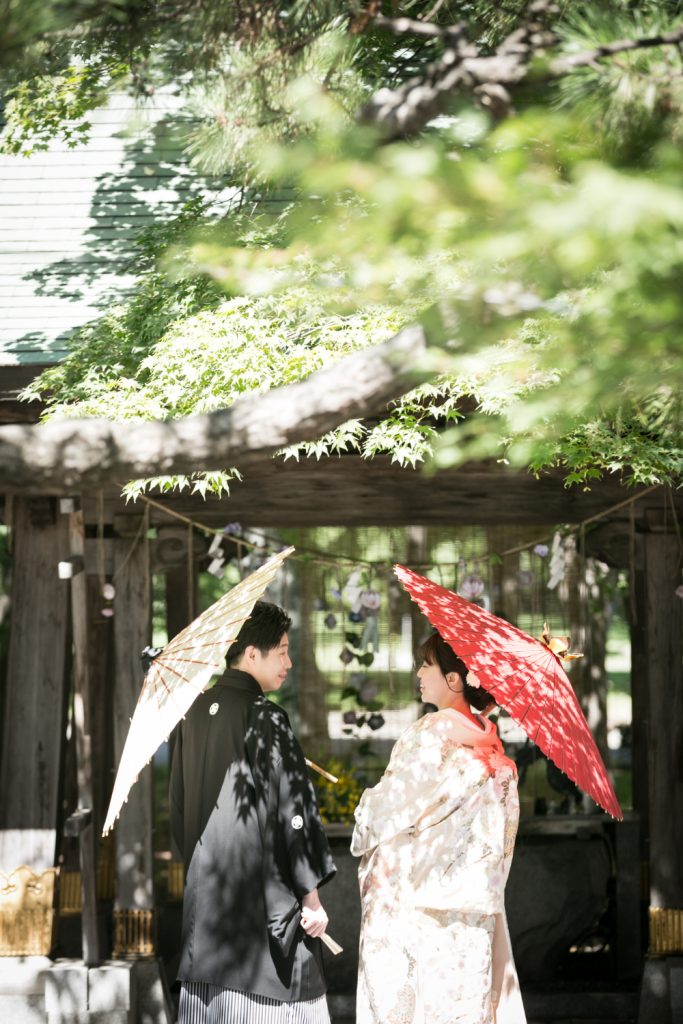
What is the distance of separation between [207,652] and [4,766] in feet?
7.48

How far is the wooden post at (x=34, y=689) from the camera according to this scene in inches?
222

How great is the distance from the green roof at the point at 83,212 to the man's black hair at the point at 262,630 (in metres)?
2.03

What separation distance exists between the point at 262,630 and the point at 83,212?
10.3ft

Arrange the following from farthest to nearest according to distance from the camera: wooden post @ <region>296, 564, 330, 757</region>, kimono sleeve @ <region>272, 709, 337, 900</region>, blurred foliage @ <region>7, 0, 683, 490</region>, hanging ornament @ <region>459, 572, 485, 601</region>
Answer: wooden post @ <region>296, 564, 330, 757</region>
hanging ornament @ <region>459, 572, 485, 601</region>
kimono sleeve @ <region>272, 709, 337, 900</region>
blurred foliage @ <region>7, 0, 683, 490</region>

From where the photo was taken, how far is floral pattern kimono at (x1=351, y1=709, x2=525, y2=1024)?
4203mm

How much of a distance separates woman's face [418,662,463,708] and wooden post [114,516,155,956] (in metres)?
1.97

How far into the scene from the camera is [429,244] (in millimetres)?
2344

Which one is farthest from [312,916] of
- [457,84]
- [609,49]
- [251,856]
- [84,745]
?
[609,49]

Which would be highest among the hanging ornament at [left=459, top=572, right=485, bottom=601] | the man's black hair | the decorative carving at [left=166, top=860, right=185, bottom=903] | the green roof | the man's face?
the green roof

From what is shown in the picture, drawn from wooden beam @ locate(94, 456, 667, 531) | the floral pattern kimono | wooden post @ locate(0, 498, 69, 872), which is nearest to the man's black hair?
the floral pattern kimono

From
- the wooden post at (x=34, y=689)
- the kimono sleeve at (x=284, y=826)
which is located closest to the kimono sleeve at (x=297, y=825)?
the kimono sleeve at (x=284, y=826)

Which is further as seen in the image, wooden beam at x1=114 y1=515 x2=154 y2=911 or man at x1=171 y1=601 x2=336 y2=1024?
wooden beam at x1=114 y1=515 x2=154 y2=911

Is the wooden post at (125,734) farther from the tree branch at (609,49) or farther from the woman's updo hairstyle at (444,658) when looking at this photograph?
the tree branch at (609,49)

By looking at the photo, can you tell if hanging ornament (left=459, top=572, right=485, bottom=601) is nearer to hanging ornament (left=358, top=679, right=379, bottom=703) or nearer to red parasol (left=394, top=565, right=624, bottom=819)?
red parasol (left=394, top=565, right=624, bottom=819)
